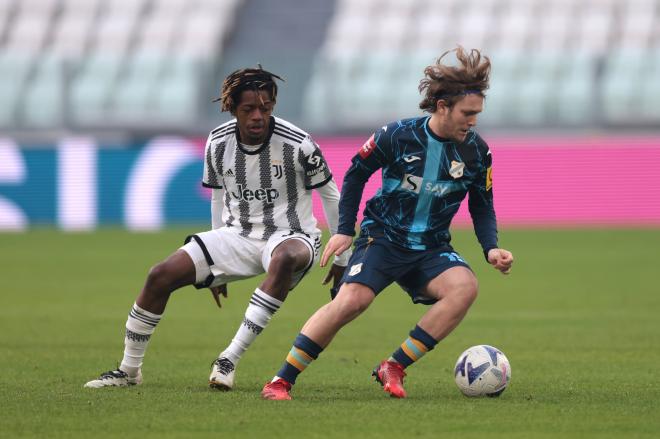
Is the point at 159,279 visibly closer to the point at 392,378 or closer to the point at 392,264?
the point at 392,264

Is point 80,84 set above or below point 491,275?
above

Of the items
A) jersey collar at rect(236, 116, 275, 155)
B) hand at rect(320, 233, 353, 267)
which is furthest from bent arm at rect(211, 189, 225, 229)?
hand at rect(320, 233, 353, 267)

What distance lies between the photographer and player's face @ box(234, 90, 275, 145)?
23.4 ft

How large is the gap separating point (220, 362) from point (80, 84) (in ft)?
59.3

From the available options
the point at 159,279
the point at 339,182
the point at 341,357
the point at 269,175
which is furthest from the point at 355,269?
the point at 339,182

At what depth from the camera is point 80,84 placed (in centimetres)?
2430

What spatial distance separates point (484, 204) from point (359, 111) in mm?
16406

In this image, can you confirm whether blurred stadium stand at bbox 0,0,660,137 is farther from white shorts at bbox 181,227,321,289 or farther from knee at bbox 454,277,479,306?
knee at bbox 454,277,479,306

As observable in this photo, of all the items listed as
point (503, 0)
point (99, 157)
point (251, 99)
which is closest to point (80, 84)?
point (99, 157)

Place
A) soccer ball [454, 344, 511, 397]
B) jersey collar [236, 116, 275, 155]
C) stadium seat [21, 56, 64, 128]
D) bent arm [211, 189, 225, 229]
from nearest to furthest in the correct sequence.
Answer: soccer ball [454, 344, 511, 397] < jersey collar [236, 116, 275, 155] < bent arm [211, 189, 225, 229] < stadium seat [21, 56, 64, 128]

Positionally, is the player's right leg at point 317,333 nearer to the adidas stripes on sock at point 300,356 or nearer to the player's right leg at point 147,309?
the adidas stripes on sock at point 300,356

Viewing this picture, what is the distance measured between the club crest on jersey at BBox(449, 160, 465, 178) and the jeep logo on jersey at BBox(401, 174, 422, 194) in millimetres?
173

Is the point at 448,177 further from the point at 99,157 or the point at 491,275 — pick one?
the point at 99,157

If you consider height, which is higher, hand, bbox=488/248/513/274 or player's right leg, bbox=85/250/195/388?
hand, bbox=488/248/513/274
